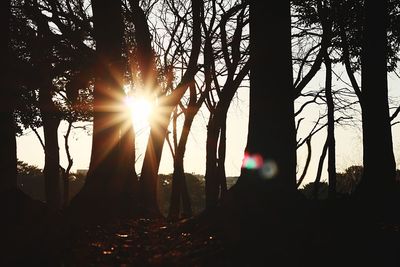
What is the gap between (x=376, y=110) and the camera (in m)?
9.13

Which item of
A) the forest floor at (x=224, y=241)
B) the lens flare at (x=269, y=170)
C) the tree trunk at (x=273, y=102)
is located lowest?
the forest floor at (x=224, y=241)

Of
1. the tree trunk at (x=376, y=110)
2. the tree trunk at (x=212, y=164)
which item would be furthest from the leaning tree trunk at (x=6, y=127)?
the tree trunk at (x=212, y=164)

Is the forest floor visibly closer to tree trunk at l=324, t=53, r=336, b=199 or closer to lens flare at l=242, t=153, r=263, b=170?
lens flare at l=242, t=153, r=263, b=170

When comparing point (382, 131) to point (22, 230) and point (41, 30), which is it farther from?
point (41, 30)

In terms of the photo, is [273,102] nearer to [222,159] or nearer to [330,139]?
[330,139]

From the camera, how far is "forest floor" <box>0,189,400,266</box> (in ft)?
17.8

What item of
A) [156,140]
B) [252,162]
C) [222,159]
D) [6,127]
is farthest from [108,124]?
[222,159]

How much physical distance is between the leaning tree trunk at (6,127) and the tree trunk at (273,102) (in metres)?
4.56

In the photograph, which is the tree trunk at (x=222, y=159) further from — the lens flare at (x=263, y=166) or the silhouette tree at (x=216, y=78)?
the lens flare at (x=263, y=166)

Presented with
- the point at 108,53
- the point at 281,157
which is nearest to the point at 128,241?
the point at 281,157

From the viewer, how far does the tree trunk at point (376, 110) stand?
29.3 ft

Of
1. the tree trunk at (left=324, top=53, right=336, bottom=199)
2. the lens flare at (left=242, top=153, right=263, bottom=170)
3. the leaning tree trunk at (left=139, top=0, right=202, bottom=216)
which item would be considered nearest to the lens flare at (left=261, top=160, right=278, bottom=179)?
the lens flare at (left=242, top=153, right=263, bottom=170)

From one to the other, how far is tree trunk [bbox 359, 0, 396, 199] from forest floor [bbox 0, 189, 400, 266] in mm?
1192

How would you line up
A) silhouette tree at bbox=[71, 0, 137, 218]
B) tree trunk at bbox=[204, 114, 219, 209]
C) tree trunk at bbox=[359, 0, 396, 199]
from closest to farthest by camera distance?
tree trunk at bbox=[359, 0, 396, 199] < silhouette tree at bbox=[71, 0, 137, 218] < tree trunk at bbox=[204, 114, 219, 209]
